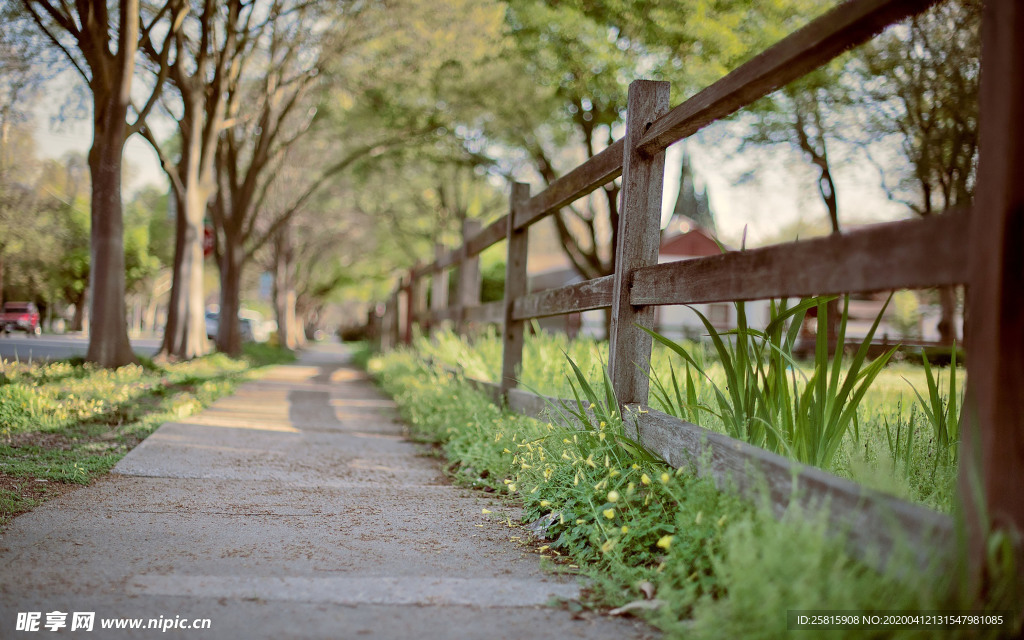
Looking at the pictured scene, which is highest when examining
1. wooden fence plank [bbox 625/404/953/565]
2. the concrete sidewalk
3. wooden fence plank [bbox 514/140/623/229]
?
wooden fence plank [bbox 514/140/623/229]

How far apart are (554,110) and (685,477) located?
14.2 meters

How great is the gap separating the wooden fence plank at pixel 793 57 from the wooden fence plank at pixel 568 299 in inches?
35.5

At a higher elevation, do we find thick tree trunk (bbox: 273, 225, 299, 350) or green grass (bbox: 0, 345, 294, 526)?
thick tree trunk (bbox: 273, 225, 299, 350)

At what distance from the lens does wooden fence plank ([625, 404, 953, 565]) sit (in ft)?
5.39

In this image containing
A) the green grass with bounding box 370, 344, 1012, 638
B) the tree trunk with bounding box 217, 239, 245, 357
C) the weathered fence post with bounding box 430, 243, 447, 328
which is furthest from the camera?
the tree trunk with bounding box 217, 239, 245, 357

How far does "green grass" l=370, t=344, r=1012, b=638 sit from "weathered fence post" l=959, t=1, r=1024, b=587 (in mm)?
204

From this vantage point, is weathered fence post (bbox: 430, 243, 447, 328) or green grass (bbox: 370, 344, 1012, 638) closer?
green grass (bbox: 370, 344, 1012, 638)

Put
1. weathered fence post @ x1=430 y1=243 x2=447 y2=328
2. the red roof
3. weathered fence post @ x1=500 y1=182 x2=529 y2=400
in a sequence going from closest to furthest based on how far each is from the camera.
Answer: weathered fence post @ x1=500 y1=182 x2=529 y2=400 → weathered fence post @ x1=430 y1=243 x2=447 y2=328 → the red roof

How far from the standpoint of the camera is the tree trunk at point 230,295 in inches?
626

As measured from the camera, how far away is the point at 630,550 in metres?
2.54

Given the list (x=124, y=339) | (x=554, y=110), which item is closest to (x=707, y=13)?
(x=554, y=110)

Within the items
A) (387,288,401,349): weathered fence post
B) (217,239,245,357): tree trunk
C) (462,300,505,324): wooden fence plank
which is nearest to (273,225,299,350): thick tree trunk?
(217,239,245,357): tree trunk

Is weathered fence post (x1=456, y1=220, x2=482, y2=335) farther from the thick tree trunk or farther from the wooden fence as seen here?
the thick tree trunk

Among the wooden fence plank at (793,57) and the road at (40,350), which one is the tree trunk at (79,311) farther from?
the wooden fence plank at (793,57)
